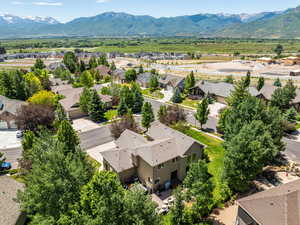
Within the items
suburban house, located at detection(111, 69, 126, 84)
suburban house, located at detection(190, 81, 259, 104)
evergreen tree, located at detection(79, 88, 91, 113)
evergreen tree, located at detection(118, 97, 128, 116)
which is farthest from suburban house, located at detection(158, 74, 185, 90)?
evergreen tree, located at detection(79, 88, 91, 113)

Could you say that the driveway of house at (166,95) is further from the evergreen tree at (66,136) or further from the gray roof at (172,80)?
the evergreen tree at (66,136)

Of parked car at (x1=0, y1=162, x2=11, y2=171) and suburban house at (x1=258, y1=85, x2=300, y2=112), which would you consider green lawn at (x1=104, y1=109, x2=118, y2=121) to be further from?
suburban house at (x1=258, y1=85, x2=300, y2=112)

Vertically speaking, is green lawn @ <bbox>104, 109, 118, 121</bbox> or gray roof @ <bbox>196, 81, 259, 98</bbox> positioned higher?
gray roof @ <bbox>196, 81, 259, 98</bbox>

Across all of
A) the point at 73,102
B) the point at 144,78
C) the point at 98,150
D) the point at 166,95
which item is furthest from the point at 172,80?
the point at 98,150

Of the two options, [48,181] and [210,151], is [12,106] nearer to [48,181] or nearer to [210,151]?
[48,181]

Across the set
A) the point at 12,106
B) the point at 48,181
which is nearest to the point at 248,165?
the point at 48,181

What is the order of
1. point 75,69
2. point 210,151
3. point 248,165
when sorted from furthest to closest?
1. point 75,69
2. point 210,151
3. point 248,165
